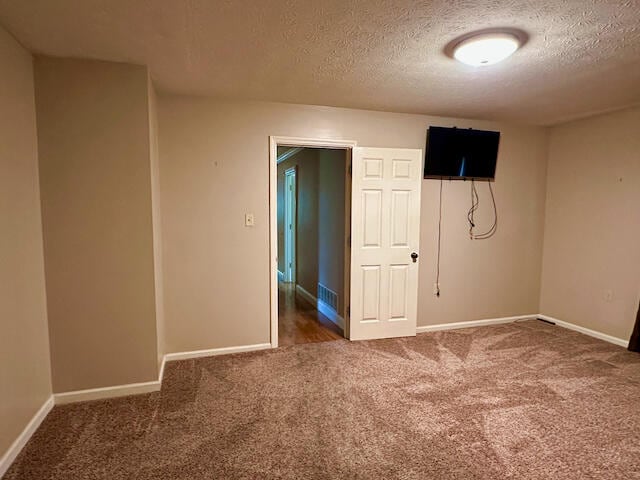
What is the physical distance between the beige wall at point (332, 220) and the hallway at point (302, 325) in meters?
0.31

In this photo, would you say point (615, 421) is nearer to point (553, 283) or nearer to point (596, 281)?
point (596, 281)

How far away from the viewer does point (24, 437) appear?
86.0 inches

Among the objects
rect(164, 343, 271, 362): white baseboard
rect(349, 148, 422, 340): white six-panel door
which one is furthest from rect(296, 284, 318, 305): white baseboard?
rect(164, 343, 271, 362): white baseboard

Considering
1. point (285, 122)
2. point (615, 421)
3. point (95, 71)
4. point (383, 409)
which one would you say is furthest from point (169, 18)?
point (615, 421)

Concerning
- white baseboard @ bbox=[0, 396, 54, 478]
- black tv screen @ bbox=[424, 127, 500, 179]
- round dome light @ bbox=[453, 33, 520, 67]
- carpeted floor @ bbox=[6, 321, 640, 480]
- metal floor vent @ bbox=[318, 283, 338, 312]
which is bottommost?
carpeted floor @ bbox=[6, 321, 640, 480]

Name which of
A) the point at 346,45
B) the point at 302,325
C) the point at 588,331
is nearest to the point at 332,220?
the point at 302,325

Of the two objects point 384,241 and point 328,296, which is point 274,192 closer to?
point 384,241

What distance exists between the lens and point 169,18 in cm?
196

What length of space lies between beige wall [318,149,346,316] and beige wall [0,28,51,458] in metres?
2.85

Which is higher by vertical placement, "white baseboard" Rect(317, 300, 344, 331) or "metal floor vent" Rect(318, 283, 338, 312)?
"metal floor vent" Rect(318, 283, 338, 312)

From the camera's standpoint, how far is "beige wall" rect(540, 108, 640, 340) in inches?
148

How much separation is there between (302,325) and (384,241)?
1.46 m

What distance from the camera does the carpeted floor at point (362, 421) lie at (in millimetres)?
1993

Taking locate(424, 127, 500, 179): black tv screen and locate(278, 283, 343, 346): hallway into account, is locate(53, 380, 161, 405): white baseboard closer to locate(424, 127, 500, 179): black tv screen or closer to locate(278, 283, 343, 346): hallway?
locate(278, 283, 343, 346): hallway
